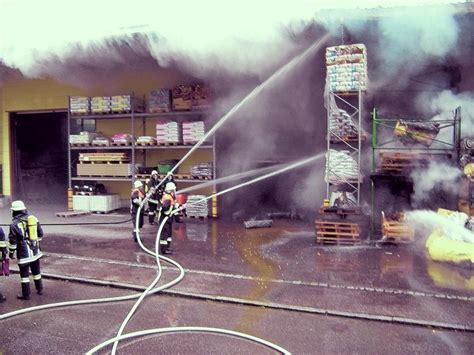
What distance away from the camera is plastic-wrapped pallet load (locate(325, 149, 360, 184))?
1005 cm

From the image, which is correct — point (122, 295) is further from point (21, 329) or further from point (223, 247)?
point (223, 247)

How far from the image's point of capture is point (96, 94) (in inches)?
598

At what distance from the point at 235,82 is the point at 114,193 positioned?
566 centimetres

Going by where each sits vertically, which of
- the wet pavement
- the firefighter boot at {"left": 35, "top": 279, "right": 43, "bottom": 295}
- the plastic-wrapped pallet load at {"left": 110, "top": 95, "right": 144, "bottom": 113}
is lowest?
the wet pavement

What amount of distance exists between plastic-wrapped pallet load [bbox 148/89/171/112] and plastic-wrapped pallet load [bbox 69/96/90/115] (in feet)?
7.22

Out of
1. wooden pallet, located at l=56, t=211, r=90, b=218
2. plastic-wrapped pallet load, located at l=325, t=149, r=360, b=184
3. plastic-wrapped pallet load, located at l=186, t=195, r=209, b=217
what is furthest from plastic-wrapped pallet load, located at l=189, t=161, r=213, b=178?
plastic-wrapped pallet load, located at l=325, t=149, r=360, b=184

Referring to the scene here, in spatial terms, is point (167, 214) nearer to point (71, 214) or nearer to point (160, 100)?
point (160, 100)

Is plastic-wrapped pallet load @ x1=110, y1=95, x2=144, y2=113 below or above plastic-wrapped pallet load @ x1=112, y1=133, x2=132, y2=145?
below

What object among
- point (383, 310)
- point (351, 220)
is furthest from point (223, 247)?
point (383, 310)

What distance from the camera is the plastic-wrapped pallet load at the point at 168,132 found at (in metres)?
13.3

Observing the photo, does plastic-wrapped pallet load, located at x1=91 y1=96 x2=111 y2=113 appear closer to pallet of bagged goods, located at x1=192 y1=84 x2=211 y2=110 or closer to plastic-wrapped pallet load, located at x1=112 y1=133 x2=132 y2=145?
plastic-wrapped pallet load, located at x1=112 y1=133 x2=132 y2=145

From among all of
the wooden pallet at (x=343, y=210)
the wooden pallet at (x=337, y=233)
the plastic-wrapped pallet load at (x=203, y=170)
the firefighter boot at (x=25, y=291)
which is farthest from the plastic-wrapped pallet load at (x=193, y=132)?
the firefighter boot at (x=25, y=291)

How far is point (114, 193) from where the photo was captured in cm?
1510

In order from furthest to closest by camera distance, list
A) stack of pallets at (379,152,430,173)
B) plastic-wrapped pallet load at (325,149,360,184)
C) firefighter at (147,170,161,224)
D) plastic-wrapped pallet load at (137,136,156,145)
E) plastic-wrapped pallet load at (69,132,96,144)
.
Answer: plastic-wrapped pallet load at (69,132,96,144) → plastic-wrapped pallet load at (137,136,156,145) → firefighter at (147,170,161,224) → plastic-wrapped pallet load at (325,149,360,184) → stack of pallets at (379,152,430,173)
